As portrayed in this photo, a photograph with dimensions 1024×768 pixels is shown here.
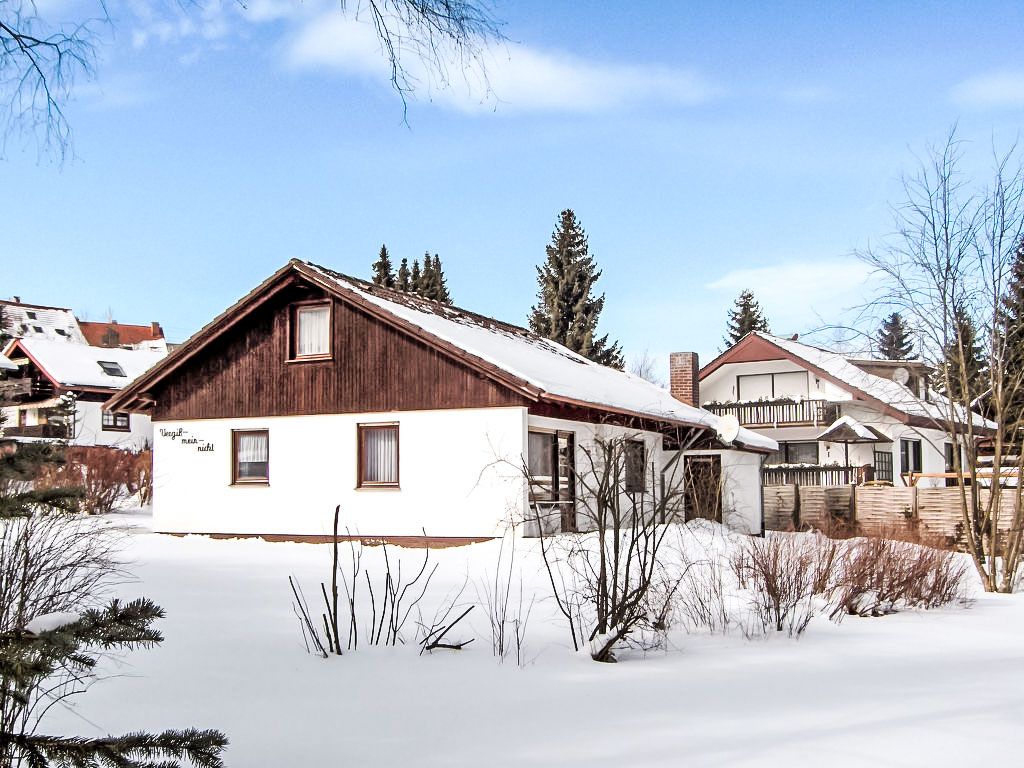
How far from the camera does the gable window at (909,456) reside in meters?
34.3

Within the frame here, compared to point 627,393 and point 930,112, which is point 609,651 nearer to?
point 930,112

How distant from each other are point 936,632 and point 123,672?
723cm

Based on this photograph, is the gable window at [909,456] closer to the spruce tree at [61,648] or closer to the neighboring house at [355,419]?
the neighboring house at [355,419]

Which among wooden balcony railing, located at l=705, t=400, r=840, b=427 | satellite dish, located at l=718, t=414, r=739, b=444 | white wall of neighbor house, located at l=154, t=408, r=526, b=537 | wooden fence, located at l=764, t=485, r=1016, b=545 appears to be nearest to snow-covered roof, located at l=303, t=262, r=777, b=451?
satellite dish, located at l=718, t=414, r=739, b=444

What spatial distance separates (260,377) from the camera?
65.8 feet

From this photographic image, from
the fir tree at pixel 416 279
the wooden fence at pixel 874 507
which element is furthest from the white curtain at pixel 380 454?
the fir tree at pixel 416 279

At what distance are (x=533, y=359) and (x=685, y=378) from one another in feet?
26.1

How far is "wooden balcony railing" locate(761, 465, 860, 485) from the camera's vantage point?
31.5 meters

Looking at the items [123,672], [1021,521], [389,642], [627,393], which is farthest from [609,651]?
[627,393]

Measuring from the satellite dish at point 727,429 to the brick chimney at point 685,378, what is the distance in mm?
4860

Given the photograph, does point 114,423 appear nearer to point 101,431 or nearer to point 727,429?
point 101,431

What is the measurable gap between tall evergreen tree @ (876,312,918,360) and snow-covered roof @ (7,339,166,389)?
36.8 meters

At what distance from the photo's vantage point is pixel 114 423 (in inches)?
1879

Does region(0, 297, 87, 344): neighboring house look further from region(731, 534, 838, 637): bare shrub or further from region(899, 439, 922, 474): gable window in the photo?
region(731, 534, 838, 637): bare shrub
